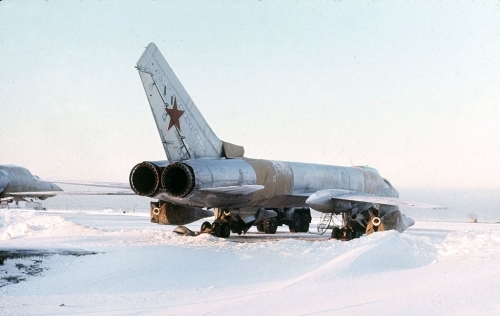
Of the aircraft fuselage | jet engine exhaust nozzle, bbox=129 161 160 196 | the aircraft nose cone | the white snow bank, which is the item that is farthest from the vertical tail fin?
the aircraft nose cone

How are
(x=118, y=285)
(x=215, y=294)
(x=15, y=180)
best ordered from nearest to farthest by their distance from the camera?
(x=215, y=294)
(x=118, y=285)
(x=15, y=180)

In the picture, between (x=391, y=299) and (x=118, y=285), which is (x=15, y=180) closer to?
(x=118, y=285)

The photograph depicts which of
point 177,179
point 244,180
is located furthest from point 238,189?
point 177,179

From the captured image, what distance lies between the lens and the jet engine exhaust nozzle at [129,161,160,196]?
15.1m

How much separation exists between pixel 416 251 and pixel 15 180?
2444 cm

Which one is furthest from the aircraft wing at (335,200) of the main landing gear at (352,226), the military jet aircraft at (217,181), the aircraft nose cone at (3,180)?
the aircraft nose cone at (3,180)

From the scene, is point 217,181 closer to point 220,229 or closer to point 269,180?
point 269,180

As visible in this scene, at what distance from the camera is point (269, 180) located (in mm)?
18641

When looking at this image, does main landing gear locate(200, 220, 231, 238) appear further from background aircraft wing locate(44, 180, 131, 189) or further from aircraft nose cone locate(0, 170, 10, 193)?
aircraft nose cone locate(0, 170, 10, 193)

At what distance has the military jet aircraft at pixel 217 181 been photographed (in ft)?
50.4

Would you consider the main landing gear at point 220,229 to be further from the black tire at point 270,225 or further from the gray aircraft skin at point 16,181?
the gray aircraft skin at point 16,181

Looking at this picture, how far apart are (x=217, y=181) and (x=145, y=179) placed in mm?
2072

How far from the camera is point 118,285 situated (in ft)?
33.0

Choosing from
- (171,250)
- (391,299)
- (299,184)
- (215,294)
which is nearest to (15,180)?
(299,184)
